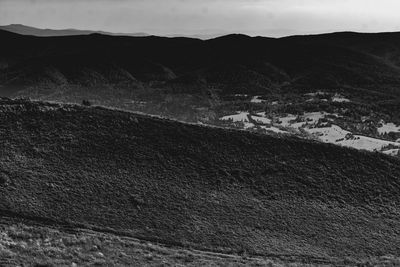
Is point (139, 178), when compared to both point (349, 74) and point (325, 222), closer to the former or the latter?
point (325, 222)

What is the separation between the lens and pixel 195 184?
32562 millimetres

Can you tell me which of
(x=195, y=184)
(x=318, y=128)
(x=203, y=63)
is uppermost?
(x=203, y=63)

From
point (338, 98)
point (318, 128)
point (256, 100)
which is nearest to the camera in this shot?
point (318, 128)

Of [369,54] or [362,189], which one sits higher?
[369,54]

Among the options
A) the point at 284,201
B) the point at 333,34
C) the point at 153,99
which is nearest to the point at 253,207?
the point at 284,201

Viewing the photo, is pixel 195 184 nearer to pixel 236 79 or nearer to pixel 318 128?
pixel 318 128

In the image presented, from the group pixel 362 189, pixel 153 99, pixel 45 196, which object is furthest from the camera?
pixel 153 99

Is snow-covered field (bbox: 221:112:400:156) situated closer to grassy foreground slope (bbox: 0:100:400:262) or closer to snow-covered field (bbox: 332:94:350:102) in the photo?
grassy foreground slope (bbox: 0:100:400:262)

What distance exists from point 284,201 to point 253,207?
262 centimetres

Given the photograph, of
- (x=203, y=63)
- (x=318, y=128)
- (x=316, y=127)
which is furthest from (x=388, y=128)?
(x=203, y=63)

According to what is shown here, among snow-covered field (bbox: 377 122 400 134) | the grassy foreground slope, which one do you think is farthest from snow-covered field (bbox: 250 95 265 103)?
the grassy foreground slope

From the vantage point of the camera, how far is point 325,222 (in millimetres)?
29859

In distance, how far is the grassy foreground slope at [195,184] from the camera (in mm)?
26875

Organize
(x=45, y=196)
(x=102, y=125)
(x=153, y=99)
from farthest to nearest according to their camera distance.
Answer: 1. (x=153, y=99)
2. (x=102, y=125)
3. (x=45, y=196)
